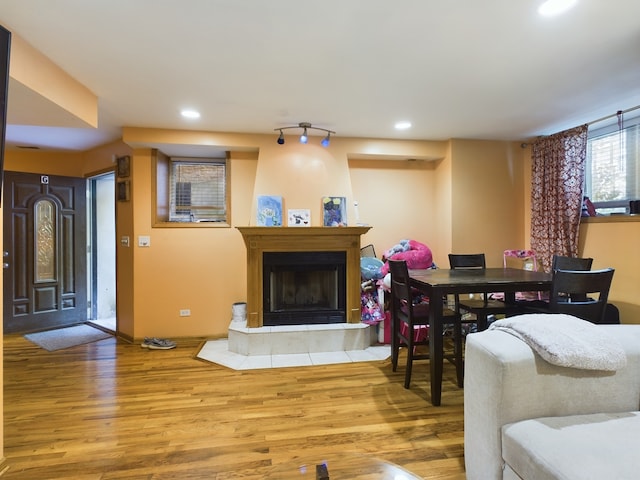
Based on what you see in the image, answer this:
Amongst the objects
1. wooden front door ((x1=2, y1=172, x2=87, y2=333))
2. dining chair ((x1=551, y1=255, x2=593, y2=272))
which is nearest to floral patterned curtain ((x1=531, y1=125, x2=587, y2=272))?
dining chair ((x1=551, y1=255, x2=593, y2=272))

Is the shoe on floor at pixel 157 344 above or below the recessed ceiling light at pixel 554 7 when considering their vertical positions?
below

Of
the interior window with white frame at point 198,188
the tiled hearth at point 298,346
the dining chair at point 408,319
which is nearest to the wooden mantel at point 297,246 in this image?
the tiled hearth at point 298,346

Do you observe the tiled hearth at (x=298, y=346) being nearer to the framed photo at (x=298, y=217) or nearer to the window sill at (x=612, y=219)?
the framed photo at (x=298, y=217)

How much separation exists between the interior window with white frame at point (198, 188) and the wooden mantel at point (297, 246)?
36.5 inches

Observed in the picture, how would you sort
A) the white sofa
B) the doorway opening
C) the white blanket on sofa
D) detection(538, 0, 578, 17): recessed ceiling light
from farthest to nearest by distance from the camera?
the doorway opening
detection(538, 0, 578, 17): recessed ceiling light
the white blanket on sofa
the white sofa

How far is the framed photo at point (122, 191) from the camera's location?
12.5 ft

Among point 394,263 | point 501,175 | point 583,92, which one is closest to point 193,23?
point 394,263

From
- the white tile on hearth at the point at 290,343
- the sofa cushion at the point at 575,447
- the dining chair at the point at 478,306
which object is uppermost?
the dining chair at the point at 478,306

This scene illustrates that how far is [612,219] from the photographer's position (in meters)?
3.08

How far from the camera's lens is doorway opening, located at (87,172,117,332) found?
15.2ft

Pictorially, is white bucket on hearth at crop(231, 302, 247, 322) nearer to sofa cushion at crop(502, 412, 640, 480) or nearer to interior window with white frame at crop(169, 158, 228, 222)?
interior window with white frame at crop(169, 158, 228, 222)

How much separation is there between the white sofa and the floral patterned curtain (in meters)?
2.32

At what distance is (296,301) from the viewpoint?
12.0 feet

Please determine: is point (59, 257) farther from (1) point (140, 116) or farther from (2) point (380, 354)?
(2) point (380, 354)
